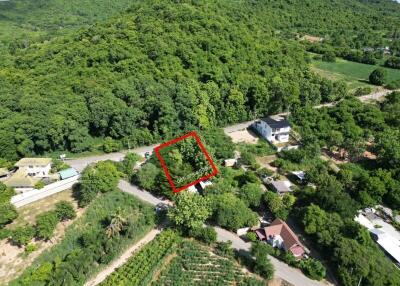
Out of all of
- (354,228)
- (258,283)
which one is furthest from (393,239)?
(258,283)

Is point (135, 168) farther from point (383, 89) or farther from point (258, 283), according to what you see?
point (383, 89)

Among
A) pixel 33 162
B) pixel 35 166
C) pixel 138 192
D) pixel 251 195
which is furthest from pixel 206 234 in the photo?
pixel 33 162

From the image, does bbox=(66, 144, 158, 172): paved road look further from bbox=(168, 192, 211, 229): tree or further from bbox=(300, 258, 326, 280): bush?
bbox=(300, 258, 326, 280): bush

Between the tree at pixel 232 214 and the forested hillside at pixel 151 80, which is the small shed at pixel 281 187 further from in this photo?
the forested hillside at pixel 151 80

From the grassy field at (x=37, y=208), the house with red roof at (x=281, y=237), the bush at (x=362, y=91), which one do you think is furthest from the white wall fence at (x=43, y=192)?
the bush at (x=362, y=91)

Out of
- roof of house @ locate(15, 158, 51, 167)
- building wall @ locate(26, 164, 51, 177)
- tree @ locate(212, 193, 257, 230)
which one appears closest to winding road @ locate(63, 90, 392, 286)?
tree @ locate(212, 193, 257, 230)

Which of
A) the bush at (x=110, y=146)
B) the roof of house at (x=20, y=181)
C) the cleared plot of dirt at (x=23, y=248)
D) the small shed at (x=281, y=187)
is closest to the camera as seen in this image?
the cleared plot of dirt at (x=23, y=248)
